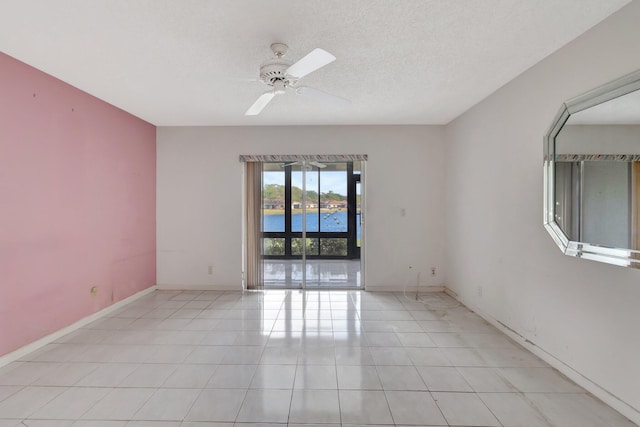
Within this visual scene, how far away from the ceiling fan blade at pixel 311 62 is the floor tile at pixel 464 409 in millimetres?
2297

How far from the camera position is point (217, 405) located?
1806mm

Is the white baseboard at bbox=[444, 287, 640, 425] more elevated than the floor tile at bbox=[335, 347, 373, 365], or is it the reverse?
the white baseboard at bbox=[444, 287, 640, 425]

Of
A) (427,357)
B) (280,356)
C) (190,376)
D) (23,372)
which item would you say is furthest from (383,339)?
(23,372)

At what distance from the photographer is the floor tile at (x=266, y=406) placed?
5.57ft

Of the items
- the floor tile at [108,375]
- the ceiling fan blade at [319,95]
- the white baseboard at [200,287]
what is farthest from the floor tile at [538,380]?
the white baseboard at [200,287]

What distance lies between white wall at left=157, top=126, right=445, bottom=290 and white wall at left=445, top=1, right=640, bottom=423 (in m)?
0.48

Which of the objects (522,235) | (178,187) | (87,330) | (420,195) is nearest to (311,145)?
(420,195)

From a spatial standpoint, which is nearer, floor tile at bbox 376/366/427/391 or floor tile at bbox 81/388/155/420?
floor tile at bbox 81/388/155/420

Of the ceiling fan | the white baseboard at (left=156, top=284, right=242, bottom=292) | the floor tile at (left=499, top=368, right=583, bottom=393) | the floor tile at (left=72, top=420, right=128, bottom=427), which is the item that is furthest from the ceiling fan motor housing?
the white baseboard at (left=156, top=284, right=242, bottom=292)

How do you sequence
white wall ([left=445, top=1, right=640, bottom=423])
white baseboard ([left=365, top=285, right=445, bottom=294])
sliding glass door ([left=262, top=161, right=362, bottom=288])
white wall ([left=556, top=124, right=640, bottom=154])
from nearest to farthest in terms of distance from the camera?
1. white wall ([left=556, top=124, right=640, bottom=154])
2. white wall ([left=445, top=1, right=640, bottom=423])
3. white baseboard ([left=365, top=285, right=445, bottom=294])
4. sliding glass door ([left=262, top=161, right=362, bottom=288])

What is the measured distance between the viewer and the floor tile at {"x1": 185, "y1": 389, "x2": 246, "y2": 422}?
1703 millimetres

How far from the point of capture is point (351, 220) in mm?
4453

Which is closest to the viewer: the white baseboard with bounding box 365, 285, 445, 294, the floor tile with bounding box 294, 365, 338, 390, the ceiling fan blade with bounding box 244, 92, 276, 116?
the floor tile with bounding box 294, 365, 338, 390

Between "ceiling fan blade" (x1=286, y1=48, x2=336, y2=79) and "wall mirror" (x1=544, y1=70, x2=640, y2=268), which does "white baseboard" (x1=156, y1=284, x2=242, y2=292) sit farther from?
"wall mirror" (x1=544, y1=70, x2=640, y2=268)
